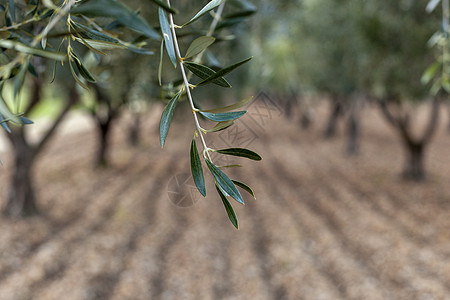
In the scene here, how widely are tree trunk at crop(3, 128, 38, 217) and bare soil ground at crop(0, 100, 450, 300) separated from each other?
0.31 metres

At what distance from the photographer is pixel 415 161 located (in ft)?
35.9

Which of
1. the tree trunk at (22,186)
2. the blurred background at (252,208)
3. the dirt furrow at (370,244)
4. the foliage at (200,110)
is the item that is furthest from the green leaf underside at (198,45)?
the tree trunk at (22,186)

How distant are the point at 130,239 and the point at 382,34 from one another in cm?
637

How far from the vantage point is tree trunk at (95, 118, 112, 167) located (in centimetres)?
1236

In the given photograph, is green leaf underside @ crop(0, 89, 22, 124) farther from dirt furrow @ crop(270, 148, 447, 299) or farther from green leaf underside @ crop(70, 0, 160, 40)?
dirt furrow @ crop(270, 148, 447, 299)

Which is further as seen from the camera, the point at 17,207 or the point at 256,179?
the point at 256,179

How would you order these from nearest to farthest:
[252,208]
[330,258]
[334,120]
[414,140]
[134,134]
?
1. [330,258]
2. [252,208]
3. [414,140]
4. [134,134]
5. [334,120]

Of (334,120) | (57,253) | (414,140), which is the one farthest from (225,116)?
(334,120)

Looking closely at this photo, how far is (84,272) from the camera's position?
20.2 ft

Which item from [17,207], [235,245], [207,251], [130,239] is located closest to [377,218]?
[235,245]

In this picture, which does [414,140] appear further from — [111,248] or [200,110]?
[200,110]

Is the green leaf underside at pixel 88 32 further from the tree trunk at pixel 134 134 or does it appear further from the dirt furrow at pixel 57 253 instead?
the tree trunk at pixel 134 134

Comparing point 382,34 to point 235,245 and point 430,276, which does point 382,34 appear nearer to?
point 430,276

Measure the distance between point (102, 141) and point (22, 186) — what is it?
4.84 metres
